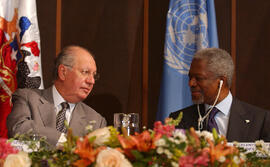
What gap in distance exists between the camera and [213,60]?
9.23ft

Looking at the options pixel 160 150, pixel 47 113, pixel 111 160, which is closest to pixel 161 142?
pixel 160 150

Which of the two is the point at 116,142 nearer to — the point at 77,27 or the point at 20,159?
the point at 20,159

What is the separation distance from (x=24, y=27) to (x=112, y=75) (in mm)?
1139

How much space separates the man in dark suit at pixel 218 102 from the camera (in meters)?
2.70

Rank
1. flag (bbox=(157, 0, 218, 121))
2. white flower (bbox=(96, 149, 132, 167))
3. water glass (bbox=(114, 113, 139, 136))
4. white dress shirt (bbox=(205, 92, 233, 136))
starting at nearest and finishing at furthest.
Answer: white flower (bbox=(96, 149, 132, 167)) → water glass (bbox=(114, 113, 139, 136)) → white dress shirt (bbox=(205, 92, 233, 136)) → flag (bbox=(157, 0, 218, 121))

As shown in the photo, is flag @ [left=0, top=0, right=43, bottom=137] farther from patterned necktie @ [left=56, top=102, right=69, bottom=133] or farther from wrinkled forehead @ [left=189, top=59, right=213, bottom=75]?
wrinkled forehead @ [left=189, top=59, right=213, bottom=75]

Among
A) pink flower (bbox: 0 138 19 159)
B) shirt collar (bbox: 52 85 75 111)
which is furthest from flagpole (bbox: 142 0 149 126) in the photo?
pink flower (bbox: 0 138 19 159)

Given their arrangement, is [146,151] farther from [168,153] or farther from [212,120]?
[212,120]

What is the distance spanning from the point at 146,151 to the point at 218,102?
72.4 inches

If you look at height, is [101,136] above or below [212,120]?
above

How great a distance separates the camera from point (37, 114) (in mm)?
2908

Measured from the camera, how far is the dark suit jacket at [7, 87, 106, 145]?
8.88 ft

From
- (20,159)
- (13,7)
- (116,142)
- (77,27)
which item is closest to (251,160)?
(116,142)

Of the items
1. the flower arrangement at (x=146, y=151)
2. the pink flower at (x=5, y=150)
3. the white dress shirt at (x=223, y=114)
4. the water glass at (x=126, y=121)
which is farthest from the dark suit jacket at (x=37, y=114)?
the flower arrangement at (x=146, y=151)
